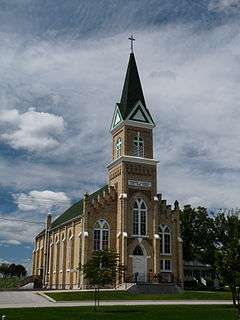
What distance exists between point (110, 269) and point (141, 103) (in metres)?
28.6

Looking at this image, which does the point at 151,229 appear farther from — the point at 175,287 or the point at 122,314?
the point at 122,314

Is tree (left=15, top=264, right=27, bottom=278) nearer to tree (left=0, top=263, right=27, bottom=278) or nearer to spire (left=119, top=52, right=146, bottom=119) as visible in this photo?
tree (left=0, top=263, right=27, bottom=278)

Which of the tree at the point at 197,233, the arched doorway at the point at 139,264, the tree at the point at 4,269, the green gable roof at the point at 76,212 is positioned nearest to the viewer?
the arched doorway at the point at 139,264

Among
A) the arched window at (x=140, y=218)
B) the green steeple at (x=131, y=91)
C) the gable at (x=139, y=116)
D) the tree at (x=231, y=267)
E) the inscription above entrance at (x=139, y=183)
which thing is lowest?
the tree at (x=231, y=267)

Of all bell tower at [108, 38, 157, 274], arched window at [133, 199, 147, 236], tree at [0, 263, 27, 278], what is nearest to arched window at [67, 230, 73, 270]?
bell tower at [108, 38, 157, 274]

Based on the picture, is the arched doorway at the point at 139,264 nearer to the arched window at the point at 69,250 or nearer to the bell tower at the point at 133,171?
the bell tower at the point at 133,171

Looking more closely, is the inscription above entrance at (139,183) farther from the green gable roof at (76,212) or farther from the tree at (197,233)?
the tree at (197,233)

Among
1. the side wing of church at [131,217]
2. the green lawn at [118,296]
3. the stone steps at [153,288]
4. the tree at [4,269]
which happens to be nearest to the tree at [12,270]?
the tree at [4,269]

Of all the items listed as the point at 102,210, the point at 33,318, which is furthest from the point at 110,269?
the point at 102,210

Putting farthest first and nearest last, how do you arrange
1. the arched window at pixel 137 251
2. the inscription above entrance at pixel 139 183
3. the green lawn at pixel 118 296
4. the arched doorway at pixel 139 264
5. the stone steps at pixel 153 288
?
the inscription above entrance at pixel 139 183 < the arched window at pixel 137 251 < the arched doorway at pixel 139 264 < the stone steps at pixel 153 288 < the green lawn at pixel 118 296

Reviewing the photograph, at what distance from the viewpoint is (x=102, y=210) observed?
53.9 m

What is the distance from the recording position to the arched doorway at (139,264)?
5209 cm

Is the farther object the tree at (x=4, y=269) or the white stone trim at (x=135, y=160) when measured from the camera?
the tree at (x=4, y=269)

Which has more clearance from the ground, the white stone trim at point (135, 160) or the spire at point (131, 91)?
the spire at point (131, 91)
